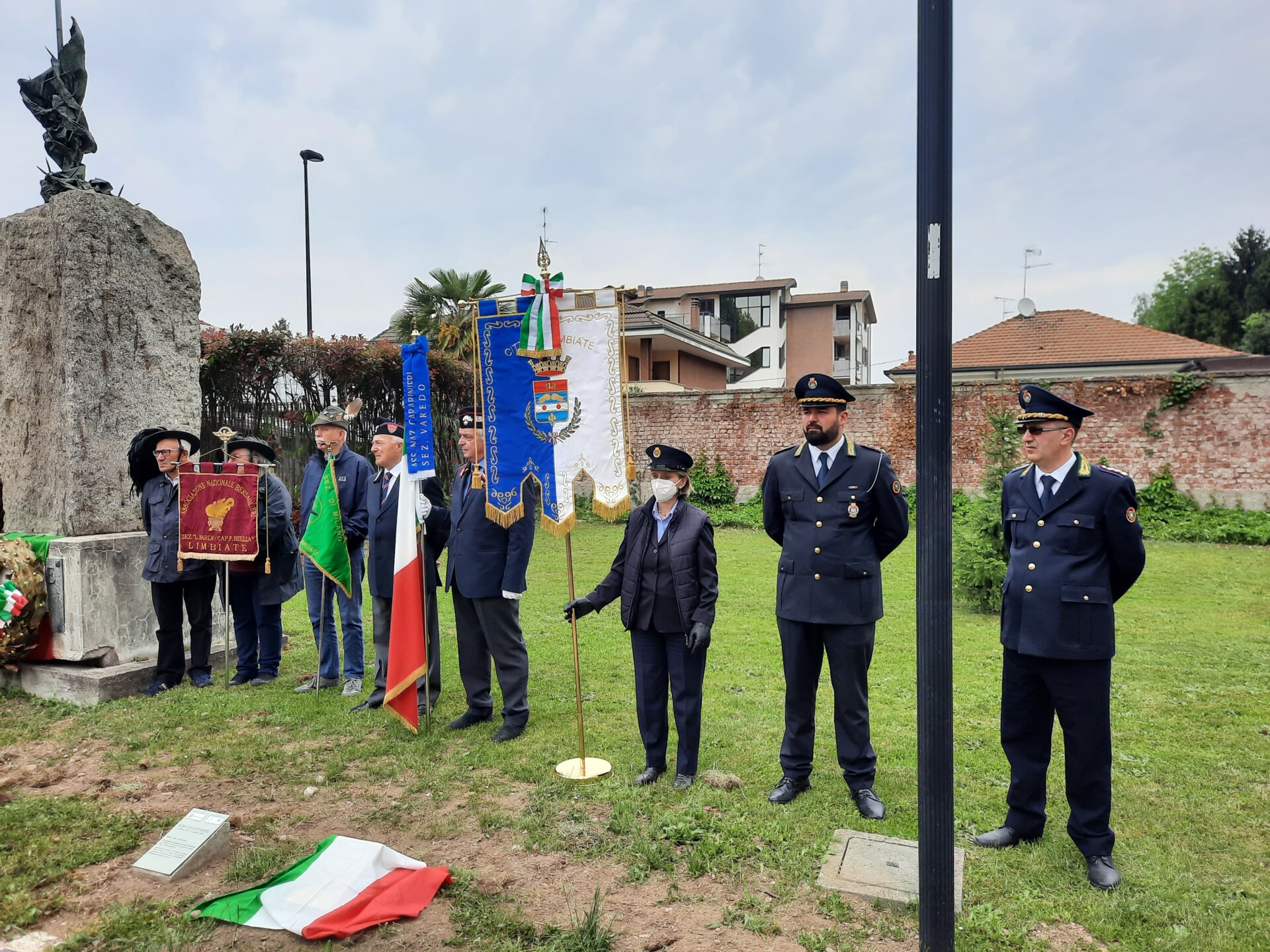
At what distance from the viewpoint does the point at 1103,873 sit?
11.1ft

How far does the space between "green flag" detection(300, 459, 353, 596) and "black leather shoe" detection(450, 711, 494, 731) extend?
5.38 ft

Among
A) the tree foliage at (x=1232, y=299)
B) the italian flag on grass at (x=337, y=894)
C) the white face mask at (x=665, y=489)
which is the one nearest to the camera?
the italian flag on grass at (x=337, y=894)

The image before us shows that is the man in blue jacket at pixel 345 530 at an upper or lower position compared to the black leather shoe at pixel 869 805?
upper

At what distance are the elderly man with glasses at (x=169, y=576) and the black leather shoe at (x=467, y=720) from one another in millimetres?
2495

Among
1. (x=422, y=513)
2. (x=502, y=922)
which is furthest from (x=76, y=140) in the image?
(x=502, y=922)

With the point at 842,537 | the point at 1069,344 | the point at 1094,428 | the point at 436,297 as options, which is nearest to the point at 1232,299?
the point at 1069,344

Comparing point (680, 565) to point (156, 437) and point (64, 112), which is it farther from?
point (64, 112)

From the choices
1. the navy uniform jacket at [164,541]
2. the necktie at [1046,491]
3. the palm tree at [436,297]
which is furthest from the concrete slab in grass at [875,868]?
the palm tree at [436,297]

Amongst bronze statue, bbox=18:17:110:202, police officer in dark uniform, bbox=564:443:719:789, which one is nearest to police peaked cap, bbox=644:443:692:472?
police officer in dark uniform, bbox=564:443:719:789

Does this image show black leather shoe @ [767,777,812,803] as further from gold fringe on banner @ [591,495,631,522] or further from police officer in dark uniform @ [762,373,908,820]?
gold fringe on banner @ [591,495,631,522]

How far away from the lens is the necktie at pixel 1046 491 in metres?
3.65

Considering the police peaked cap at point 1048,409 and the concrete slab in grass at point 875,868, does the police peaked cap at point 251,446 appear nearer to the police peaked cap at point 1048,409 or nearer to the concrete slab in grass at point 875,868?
the concrete slab in grass at point 875,868

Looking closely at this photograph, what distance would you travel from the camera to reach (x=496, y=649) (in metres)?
5.40

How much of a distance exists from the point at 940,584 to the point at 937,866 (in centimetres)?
95
